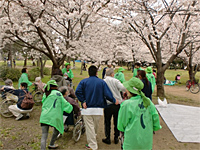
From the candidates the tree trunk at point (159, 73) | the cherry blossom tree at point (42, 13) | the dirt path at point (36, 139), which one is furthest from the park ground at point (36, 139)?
the tree trunk at point (159, 73)

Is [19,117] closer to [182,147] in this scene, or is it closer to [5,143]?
[5,143]

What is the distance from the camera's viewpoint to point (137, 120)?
7.42 feet

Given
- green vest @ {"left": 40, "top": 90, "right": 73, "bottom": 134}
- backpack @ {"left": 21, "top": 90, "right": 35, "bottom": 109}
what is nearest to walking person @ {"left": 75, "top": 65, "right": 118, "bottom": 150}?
green vest @ {"left": 40, "top": 90, "right": 73, "bottom": 134}

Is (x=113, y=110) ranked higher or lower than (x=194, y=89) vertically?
higher

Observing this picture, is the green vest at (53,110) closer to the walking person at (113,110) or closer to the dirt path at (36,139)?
the dirt path at (36,139)

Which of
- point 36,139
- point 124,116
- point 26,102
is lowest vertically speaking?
point 36,139

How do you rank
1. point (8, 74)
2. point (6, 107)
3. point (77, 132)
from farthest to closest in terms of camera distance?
point (8, 74)
point (6, 107)
point (77, 132)

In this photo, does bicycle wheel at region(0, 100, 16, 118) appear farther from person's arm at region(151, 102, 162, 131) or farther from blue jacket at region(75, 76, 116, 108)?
person's arm at region(151, 102, 162, 131)

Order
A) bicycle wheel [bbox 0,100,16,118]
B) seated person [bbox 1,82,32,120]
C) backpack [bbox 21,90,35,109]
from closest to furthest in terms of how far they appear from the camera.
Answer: backpack [bbox 21,90,35,109]
seated person [bbox 1,82,32,120]
bicycle wheel [bbox 0,100,16,118]

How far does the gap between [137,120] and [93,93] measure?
4.00 feet

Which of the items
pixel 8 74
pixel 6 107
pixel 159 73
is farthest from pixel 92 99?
pixel 8 74

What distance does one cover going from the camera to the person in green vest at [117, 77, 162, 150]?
7.45 ft

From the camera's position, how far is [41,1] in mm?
7121

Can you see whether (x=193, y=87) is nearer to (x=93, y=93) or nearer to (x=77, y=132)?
(x=77, y=132)
